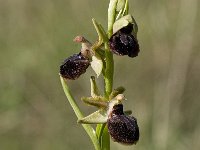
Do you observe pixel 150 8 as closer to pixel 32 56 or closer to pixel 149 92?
pixel 149 92

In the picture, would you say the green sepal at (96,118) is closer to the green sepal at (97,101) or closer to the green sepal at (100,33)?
the green sepal at (97,101)

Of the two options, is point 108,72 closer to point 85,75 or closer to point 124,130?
point 124,130

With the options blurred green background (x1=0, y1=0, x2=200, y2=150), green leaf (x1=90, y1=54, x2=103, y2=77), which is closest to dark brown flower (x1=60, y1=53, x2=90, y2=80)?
green leaf (x1=90, y1=54, x2=103, y2=77)

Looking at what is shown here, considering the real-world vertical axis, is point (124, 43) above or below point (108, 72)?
above

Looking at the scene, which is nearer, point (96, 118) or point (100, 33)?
point (100, 33)

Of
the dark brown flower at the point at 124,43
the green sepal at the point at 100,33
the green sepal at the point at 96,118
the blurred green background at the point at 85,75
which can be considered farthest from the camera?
the blurred green background at the point at 85,75

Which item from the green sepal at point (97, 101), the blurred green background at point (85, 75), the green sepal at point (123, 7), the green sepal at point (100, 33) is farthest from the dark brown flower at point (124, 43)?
the blurred green background at point (85, 75)

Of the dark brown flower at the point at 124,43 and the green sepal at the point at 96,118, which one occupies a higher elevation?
the dark brown flower at the point at 124,43

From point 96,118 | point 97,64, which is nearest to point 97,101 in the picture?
point 96,118
